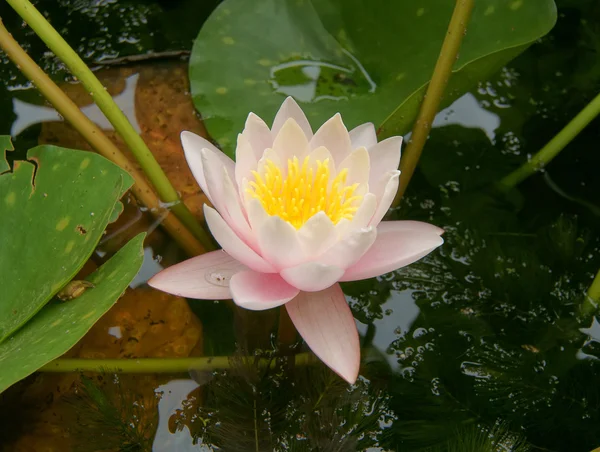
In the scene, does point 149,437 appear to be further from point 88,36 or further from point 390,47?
point 88,36

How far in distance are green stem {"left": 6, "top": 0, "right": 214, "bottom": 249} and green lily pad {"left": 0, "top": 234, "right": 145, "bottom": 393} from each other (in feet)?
1.00

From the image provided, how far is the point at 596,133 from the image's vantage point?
1.65 m

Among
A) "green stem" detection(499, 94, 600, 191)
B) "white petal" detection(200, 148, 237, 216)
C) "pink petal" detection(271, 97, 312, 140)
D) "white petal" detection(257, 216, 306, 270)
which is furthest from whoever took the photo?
"green stem" detection(499, 94, 600, 191)

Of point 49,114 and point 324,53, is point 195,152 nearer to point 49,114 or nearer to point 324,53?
point 324,53

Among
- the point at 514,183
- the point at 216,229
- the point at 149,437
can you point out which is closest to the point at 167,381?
the point at 149,437

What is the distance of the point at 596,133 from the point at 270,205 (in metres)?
1.20

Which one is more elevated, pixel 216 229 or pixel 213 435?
pixel 216 229

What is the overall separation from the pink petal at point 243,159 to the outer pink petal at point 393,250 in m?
0.24

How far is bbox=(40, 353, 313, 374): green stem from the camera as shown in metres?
1.08

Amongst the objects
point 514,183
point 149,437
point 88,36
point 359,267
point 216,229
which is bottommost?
point 149,437

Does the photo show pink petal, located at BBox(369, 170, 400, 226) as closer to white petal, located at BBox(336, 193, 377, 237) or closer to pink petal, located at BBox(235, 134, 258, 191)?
white petal, located at BBox(336, 193, 377, 237)

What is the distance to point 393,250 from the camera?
3.07 feet

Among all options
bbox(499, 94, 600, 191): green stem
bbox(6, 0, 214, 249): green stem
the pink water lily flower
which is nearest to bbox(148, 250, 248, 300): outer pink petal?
the pink water lily flower

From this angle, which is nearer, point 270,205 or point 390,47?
point 270,205
